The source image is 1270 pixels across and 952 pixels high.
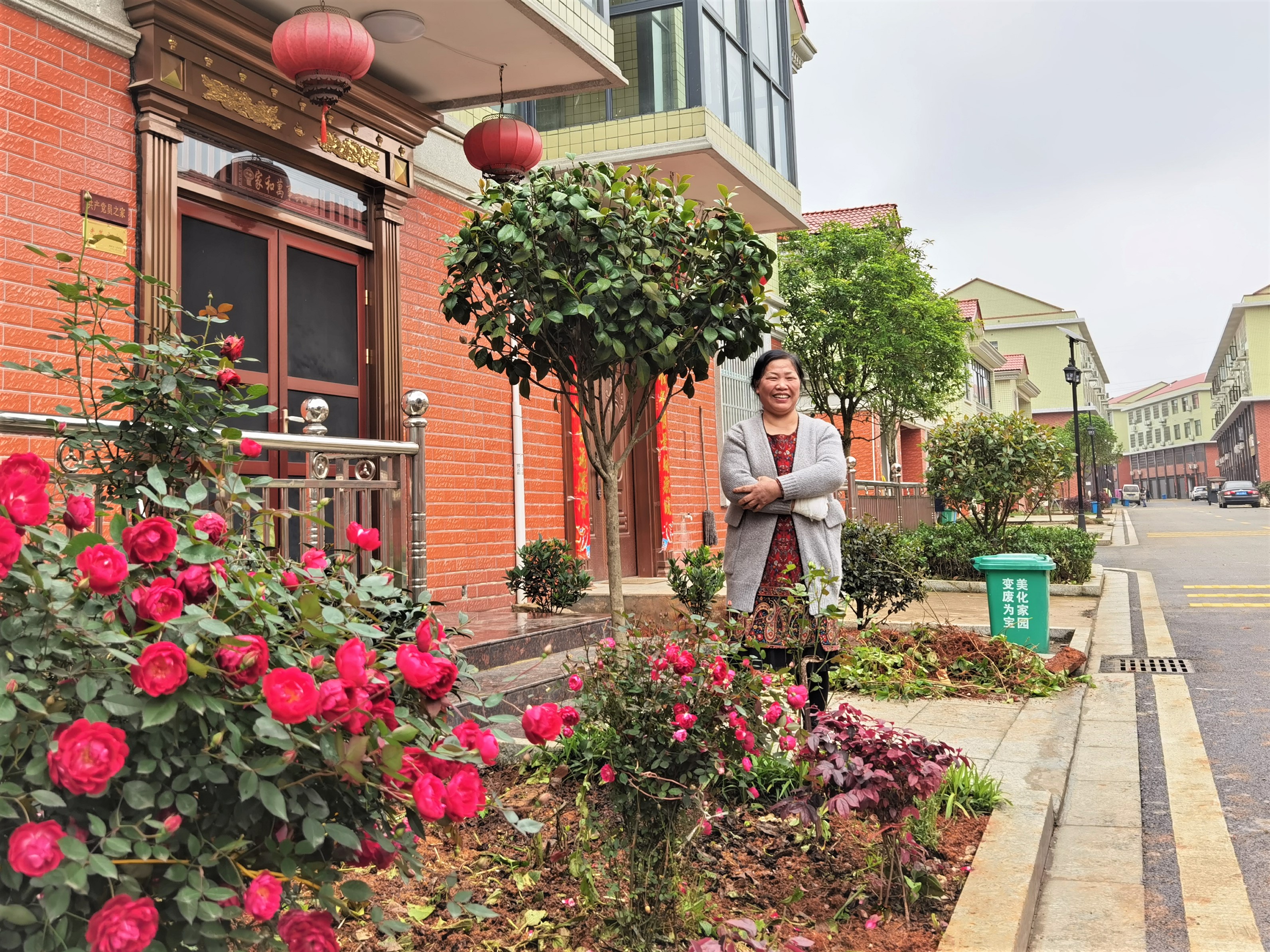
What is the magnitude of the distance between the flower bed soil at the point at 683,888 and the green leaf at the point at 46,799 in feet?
4.27

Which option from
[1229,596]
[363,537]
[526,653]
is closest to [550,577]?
[526,653]

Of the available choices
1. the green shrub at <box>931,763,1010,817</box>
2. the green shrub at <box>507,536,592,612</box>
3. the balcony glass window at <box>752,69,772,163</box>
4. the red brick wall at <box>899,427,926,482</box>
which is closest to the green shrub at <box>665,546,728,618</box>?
the green shrub at <box>507,536,592,612</box>

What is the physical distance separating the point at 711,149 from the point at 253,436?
7792mm

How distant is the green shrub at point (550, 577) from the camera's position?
785 cm

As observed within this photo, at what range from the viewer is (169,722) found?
141 centimetres

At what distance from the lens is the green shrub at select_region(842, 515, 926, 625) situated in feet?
26.1

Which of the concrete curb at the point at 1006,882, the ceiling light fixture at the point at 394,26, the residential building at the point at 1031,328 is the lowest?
the concrete curb at the point at 1006,882

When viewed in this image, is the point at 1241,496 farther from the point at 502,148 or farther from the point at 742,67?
the point at 502,148

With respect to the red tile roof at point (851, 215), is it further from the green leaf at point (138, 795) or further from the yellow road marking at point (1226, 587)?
the green leaf at point (138, 795)

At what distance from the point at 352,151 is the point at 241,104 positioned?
1.07 m

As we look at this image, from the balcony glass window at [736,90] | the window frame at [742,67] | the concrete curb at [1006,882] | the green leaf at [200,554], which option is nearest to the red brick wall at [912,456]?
the window frame at [742,67]

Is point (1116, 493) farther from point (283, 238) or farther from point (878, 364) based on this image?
point (283, 238)

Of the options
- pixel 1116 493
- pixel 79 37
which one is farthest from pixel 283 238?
pixel 1116 493

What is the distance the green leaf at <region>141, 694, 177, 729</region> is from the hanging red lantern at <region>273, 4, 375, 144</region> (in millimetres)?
5207
